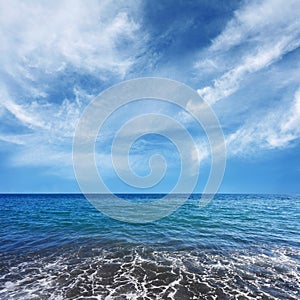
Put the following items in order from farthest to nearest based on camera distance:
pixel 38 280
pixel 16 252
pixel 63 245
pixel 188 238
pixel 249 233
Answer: pixel 249 233 → pixel 188 238 → pixel 63 245 → pixel 16 252 → pixel 38 280

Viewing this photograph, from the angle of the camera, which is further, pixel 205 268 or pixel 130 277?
pixel 205 268

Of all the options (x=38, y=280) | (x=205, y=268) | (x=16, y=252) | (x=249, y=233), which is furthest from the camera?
(x=249, y=233)

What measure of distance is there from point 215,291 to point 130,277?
4.33m

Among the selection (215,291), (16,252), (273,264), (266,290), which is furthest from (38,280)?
(273,264)

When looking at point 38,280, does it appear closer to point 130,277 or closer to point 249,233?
point 130,277

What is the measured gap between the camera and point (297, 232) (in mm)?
21703

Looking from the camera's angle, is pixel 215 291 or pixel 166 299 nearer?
pixel 166 299

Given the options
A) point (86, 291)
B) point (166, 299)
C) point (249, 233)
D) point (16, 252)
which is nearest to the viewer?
point (166, 299)

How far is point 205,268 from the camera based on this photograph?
12.3 metres

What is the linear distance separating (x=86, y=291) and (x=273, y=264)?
36.2 feet

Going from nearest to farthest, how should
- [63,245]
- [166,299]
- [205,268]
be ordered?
[166,299], [205,268], [63,245]

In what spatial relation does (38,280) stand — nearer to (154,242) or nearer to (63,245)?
(63,245)

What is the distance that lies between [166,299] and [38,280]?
666cm

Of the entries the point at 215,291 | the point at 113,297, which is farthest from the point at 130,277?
the point at 215,291
